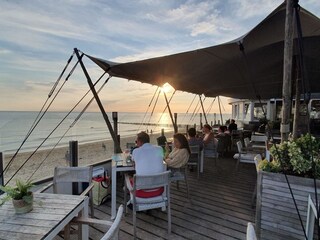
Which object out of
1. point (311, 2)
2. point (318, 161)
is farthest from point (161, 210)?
point (311, 2)

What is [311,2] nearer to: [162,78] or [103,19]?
[162,78]

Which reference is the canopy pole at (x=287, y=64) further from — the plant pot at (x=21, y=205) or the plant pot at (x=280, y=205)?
the plant pot at (x=21, y=205)

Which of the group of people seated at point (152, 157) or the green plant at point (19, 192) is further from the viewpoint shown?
the group of people seated at point (152, 157)

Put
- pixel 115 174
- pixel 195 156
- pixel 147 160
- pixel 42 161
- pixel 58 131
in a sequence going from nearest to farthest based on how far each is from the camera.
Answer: pixel 147 160
pixel 115 174
pixel 195 156
pixel 42 161
pixel 58 131

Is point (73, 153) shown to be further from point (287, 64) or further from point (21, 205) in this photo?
point (287, 64)

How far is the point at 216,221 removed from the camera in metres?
2.67

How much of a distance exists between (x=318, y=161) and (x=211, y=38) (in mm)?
4193

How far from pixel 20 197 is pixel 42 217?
23 cm

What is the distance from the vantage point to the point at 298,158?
6.31ft

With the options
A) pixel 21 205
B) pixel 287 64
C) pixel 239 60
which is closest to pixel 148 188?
pixel 21 205

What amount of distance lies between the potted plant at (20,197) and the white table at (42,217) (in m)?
0.04

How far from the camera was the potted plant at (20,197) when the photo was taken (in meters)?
1.49

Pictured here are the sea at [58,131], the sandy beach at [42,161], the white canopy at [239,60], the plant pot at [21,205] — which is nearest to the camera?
the plant pot at [21,205]

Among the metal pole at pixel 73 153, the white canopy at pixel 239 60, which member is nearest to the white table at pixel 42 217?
the metal pole at pixel 73 153
